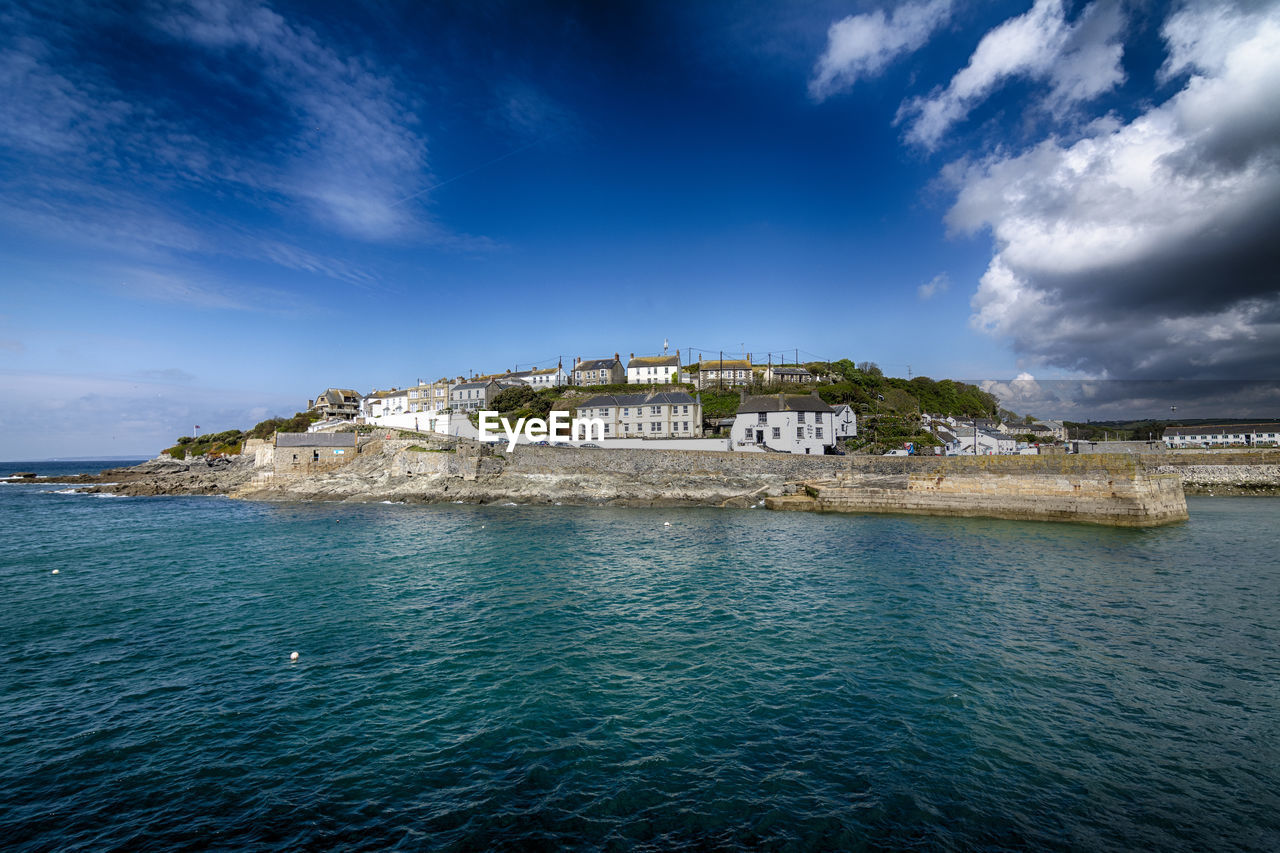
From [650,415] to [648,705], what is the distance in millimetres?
48792

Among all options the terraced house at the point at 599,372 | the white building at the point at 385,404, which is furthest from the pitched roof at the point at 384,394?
the terraced house at the point at 599,372

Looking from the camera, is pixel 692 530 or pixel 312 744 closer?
pixel 312 744

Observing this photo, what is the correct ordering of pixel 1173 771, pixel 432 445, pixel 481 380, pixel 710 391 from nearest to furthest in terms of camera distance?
pixel 1173 771 → pixel 432 445 → pixel 710 391 → pixel 481 380

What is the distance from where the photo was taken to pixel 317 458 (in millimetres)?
55531

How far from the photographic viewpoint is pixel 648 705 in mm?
10922

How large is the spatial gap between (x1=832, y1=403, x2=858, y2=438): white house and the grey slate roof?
164 ft

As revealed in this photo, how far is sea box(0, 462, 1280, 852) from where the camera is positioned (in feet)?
25.1

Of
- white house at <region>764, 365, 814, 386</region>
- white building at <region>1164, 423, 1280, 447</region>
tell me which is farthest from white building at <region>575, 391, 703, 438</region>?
white building at <region>1164, 423, 1280, 447</region>

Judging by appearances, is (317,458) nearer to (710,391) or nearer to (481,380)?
(481,380)

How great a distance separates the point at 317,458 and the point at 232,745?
52.8m

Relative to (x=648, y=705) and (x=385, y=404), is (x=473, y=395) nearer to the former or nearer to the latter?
(x=385, y=404)

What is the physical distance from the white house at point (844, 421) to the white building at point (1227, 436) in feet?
189

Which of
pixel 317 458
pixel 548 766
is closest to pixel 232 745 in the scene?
pixel 548 766

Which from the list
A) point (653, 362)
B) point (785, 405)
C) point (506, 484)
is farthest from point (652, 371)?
point (506, 484)
